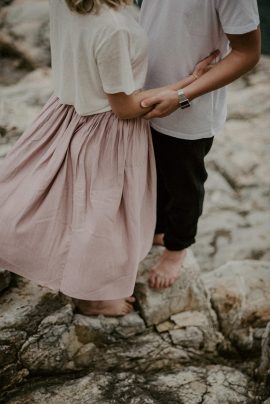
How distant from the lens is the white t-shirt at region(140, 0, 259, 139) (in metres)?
1.52

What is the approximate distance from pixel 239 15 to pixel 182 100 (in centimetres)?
34

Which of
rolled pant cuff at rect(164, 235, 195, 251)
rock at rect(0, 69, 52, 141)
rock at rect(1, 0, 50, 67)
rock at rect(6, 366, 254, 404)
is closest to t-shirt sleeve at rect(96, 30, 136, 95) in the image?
rolled pant cuff at rect(164, 235, 195, 251)

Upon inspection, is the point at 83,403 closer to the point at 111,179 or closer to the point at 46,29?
the point at 111,179

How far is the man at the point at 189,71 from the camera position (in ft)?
5.14

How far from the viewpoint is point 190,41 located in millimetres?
1660

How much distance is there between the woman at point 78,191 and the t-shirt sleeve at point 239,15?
205 mm

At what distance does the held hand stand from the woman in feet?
0.13

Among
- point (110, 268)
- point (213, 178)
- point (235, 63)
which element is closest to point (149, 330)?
point (110, 268)

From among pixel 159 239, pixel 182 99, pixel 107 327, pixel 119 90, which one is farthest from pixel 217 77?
pixel 107 327

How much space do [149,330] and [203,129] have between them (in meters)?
1.02

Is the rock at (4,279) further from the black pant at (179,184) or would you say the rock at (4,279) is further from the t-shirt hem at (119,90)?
the t-shirt hem at (119,90)

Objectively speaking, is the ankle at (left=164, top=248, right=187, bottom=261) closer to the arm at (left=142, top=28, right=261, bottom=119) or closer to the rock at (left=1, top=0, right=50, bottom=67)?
the arm at (left=142, top=28, right=261, bottom=119)

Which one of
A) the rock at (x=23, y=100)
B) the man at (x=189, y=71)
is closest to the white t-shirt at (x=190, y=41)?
the man at (x=189, y=71)

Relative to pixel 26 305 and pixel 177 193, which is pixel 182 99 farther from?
pixel 26 305
